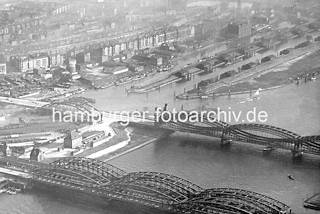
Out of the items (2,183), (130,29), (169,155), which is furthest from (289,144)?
(130,29)

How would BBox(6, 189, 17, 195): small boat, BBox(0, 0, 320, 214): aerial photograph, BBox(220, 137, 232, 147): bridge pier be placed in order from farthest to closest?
BBox(220, 137, 232, 147): bridge pier, BBox(6, 189, 17, 195): small boat, BBox(0, 0, 320, 214): aerial photograph

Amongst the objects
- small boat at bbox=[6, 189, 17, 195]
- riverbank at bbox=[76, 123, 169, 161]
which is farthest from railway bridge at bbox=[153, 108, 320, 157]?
small boat at bbox=[6, 189, 17, 195]

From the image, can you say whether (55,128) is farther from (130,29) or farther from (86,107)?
(130,29)

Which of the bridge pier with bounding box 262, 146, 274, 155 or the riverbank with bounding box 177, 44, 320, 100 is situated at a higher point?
the riverbank with bounding box 177, 44, 320, 100

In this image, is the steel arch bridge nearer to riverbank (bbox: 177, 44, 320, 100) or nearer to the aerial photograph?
the aerial photograph

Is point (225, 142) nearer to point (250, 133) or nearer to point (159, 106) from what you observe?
point (250, 133)

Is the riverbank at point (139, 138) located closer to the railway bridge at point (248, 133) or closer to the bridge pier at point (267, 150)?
the railway bridge at point (248, 133)

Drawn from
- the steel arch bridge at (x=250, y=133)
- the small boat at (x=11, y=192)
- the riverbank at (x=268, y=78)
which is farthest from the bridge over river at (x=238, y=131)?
the small boat at (x=11, y=192)
